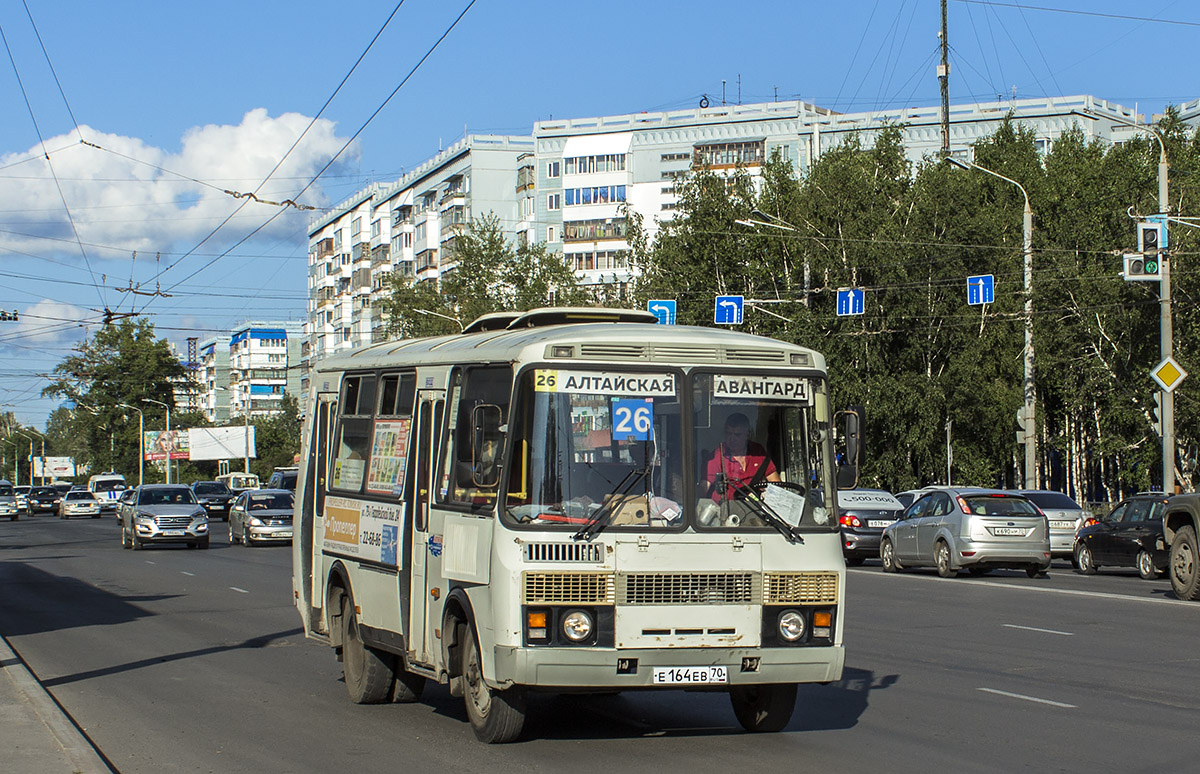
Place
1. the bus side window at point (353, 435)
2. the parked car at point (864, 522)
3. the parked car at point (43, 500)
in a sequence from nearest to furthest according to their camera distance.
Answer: the bus side window at point (353, 435)
the parked car at point (864, 522)
the parked car at point (43, 500)

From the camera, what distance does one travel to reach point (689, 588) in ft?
28.5

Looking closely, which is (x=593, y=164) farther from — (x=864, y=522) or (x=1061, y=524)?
(x=1061, y=524)

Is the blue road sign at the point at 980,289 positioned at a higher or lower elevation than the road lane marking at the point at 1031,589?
higher

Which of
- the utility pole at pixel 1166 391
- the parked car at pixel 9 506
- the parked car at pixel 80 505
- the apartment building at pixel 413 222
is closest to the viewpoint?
the utility pole at pixel 1166 391

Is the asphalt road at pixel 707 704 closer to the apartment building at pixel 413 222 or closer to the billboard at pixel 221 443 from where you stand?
the apartment building at pixel 413 222

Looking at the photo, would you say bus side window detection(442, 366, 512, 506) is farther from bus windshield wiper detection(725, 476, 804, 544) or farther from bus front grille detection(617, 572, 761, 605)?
bus windshield wiper detection(725, 476, 804, 544)

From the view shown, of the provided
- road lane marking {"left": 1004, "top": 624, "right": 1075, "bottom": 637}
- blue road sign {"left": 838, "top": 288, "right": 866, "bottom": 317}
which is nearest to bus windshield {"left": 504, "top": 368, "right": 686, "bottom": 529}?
road lane marking {"left": 1004, "top": 624, "right": 1075, "bottom": 637}

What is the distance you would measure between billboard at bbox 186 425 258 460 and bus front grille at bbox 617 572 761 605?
106 metres

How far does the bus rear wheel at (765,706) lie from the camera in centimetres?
945

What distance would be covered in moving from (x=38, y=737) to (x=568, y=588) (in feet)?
11.4

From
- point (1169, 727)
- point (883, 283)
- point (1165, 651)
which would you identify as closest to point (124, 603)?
point (1165, 651)

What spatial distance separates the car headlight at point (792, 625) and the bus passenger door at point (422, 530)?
2283 mm

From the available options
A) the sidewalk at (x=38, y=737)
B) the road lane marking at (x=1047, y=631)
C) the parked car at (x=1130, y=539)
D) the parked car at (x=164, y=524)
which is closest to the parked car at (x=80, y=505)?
the parked car at (x=164, y=524)

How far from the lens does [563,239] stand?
98.2 meters
